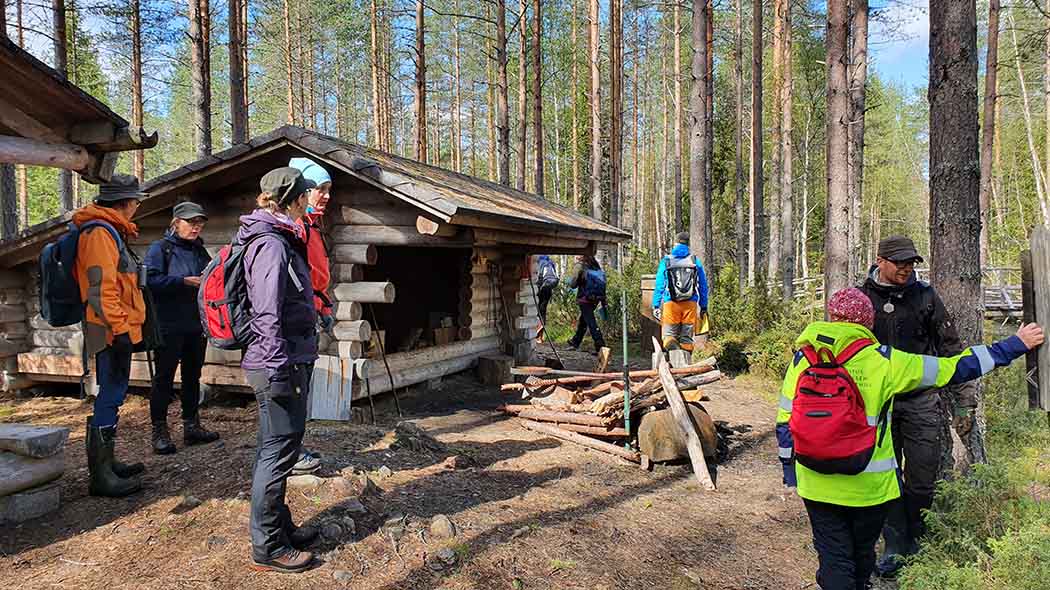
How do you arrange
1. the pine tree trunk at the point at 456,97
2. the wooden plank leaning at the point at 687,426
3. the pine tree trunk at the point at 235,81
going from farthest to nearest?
the pine tree trunk at the point at 456,97 → the pine tree trunk at the point at 235,81 → the wooden plank leaning at the point at 687,426

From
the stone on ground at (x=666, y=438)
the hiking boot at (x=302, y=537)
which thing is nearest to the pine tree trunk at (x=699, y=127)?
the stone on ground at (x=666, y=438)

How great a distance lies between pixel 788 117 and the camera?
1780 centimetres

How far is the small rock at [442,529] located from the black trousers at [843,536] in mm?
2169

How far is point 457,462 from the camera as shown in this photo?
537 centimetres

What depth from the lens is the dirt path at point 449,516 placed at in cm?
341

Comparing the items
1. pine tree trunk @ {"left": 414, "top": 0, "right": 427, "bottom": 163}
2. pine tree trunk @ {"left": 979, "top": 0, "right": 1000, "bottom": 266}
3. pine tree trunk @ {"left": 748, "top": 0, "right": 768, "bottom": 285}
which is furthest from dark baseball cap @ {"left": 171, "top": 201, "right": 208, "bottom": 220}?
pine tree trunk @ {"left": 979, "top": 0, "right": 1000, "bottom": 266}

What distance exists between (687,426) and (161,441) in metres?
4.75

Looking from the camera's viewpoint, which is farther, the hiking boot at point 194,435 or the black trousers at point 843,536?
the hiking boot at point 194,435

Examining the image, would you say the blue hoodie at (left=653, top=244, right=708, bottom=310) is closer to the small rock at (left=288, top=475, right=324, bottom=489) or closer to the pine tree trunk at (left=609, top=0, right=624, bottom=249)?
the small rock at (left=288, top=475, right=324, bottom=489)

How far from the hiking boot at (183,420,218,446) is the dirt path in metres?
0.13

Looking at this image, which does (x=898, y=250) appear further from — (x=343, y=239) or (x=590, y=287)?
(x=590, y=287)

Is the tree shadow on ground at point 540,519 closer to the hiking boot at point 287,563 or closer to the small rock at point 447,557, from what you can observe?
the small rock at point 447,557

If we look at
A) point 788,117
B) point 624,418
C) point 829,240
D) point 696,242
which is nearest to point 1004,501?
point 624,418

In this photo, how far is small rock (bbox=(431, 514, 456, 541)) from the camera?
155 inches
